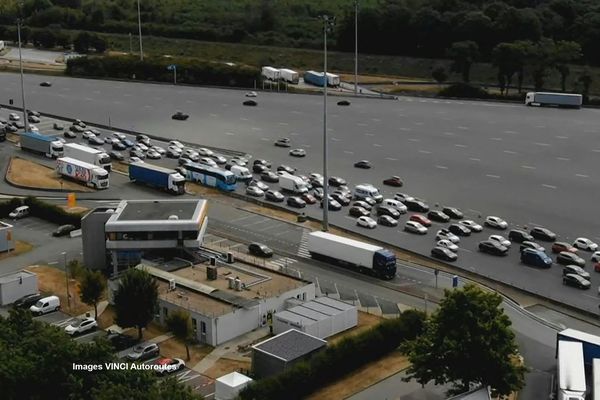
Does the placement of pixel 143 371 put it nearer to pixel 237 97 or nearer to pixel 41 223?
pixel 41 223

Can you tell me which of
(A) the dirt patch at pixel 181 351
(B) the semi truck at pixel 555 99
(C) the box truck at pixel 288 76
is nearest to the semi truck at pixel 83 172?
(A) the dirt patch at pixel 181 351

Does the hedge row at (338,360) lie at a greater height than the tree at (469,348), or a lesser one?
lesser

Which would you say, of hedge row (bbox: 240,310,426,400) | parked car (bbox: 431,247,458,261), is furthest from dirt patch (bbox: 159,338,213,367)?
parked car (bbox: 431,247,458,261)

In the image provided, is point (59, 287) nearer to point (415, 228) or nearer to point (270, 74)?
point (415, 228)

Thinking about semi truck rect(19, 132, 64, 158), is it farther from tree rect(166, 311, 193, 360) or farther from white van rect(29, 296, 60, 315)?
tree rect(166, 311, 193, 360)

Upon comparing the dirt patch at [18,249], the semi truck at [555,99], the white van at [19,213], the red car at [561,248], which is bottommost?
the dirt patch at [18,249]

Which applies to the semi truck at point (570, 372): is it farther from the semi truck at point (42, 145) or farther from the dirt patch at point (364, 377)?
the semi truck at point (42, 145)

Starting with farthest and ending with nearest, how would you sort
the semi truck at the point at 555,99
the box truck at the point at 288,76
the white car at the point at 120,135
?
the box truck at the point at 288,76 → the semi truck at the point at 555,99 → the white car at the point at 120,135
